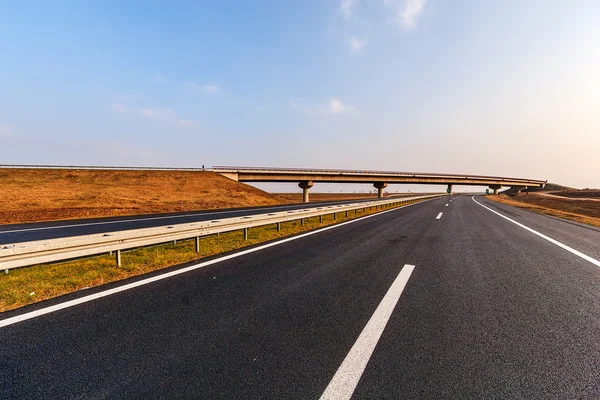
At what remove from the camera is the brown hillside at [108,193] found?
19172 mm

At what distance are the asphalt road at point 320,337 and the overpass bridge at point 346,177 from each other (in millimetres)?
40599

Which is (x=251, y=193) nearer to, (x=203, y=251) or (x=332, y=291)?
(x=203, y=251)

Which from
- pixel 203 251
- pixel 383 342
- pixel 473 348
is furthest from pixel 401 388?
pixel 203 251

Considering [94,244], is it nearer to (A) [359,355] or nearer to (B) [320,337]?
(B) [320,337]

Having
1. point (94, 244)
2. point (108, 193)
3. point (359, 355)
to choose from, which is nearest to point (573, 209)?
point (359, 355)

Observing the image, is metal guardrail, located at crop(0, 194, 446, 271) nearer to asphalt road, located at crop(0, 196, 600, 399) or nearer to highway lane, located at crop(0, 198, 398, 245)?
asphalt road, located at crop(0, 196, 600, 399)

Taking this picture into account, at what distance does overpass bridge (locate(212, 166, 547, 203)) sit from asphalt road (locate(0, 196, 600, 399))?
40599 millimetres

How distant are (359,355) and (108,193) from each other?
2939 centimetres

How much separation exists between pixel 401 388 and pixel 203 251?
19.4 ft

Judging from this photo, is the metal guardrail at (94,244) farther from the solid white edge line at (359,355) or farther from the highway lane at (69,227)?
the highway lane at (69,227)

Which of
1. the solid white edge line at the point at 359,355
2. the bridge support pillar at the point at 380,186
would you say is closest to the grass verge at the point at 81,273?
the solid white edge line at the point at 359,355

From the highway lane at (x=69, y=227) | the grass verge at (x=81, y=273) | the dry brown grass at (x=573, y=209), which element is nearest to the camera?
the grass verge at (x=81, y=273)

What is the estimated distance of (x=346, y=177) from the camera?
Answer: 177 feet

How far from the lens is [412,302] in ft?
12.4
